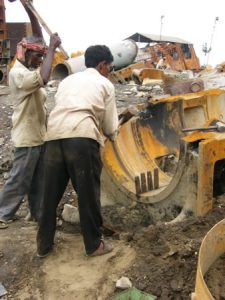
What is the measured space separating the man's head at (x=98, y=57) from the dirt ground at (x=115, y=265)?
128 cm

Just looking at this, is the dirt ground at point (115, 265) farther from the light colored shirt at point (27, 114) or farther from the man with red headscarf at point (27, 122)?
the light colored shirt at point (27, 114)

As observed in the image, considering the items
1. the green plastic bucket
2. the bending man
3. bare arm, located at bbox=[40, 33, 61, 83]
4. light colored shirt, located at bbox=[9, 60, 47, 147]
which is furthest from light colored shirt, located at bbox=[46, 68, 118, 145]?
the green plastic bucket

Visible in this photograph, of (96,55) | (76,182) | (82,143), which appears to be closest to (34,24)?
(96,55)

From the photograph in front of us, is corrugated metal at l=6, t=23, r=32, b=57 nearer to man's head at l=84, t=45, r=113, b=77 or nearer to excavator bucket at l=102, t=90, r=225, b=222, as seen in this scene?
excavator bucket at l=102, t=90, r=225, b=222

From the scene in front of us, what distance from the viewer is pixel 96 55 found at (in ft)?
11.1

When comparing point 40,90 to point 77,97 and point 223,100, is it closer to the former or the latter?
point 77,97

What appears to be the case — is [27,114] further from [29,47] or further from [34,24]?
[34,24]

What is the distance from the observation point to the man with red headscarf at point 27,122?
12.8ft

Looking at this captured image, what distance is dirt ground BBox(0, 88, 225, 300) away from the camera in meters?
2.76

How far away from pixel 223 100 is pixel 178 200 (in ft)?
4.43

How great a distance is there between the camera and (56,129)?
127 inches

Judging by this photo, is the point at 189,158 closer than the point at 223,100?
Yes

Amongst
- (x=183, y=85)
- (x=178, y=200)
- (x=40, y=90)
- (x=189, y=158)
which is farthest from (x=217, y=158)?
(x=183, y=85)

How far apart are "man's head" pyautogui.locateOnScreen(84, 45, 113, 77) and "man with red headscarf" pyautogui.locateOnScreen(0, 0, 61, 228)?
497mm
